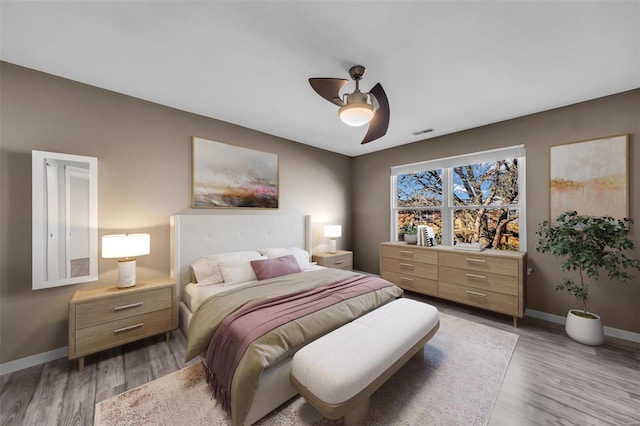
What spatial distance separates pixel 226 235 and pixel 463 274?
3.22 metres

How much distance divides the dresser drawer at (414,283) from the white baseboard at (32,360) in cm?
392

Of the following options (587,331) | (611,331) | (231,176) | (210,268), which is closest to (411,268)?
(587,331)

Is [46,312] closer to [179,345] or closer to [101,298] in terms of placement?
[101,298]

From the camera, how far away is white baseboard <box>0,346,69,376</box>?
1997mm

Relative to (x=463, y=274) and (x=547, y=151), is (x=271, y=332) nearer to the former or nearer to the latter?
(x=463, y=274)

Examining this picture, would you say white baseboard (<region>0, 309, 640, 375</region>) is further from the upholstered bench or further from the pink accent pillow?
the upholstered bench

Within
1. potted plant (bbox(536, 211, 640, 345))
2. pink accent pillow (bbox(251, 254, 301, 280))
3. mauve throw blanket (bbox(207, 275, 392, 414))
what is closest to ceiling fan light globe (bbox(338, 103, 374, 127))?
mauve throw blanket (bbox(207, 275, 392, 414))

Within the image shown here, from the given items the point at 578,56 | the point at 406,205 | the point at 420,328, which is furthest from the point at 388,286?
the point at 578,56

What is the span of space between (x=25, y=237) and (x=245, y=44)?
8.28 ft

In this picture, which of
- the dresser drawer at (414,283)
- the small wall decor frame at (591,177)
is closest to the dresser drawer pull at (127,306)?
the dresser drawer at (414,283)

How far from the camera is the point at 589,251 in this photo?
7.72ft

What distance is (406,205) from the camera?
14.7 feet

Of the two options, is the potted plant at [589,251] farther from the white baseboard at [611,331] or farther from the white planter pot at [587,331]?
the white baseboard at [611,331]

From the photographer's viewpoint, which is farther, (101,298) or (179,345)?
(179,345)
